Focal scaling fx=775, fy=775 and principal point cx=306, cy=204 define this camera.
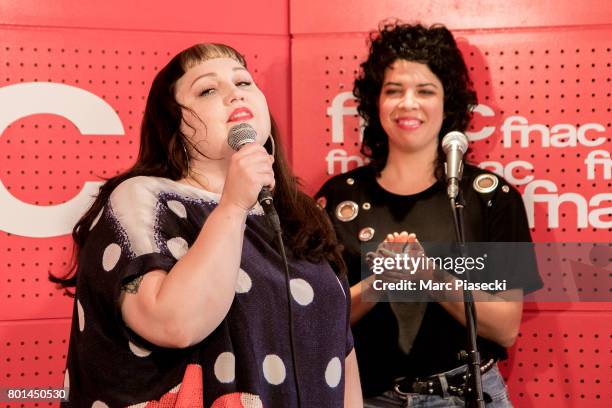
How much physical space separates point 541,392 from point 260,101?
2030 millimetres

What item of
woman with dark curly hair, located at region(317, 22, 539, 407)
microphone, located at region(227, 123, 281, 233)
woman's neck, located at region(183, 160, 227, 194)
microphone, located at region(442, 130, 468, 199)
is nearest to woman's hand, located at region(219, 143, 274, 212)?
microphone, located at region(227, 123, 281, 233)

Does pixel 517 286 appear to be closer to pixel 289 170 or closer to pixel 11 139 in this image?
pixel 289 170

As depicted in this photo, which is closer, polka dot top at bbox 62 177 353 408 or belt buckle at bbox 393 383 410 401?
polka dot top at bbox 62 177 353 408

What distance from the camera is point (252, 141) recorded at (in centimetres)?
181

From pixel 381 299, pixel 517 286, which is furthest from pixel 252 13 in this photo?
pixel 517 286

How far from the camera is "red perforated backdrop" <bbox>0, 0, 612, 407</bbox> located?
3213 millimetres

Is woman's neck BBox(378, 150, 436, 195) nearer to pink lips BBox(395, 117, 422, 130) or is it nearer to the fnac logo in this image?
pink lips BBox(395, 117, 422, 130)

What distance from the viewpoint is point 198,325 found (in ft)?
5.48

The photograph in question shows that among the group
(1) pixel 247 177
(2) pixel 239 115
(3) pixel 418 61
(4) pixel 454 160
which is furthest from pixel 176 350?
(3) pixel 418 61

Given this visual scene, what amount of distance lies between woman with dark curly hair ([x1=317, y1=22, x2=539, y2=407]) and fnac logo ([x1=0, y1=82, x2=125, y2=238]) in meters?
0.99

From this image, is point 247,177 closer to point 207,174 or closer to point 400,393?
point 207,174

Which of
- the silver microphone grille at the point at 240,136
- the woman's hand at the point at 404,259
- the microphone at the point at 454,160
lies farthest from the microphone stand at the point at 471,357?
the silver microphone grille at the point at 240,136

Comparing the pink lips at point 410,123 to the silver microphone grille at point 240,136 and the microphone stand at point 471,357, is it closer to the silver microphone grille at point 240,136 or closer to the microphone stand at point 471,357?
the microphone stand at point 471,357

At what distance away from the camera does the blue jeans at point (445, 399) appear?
2.75 metres
